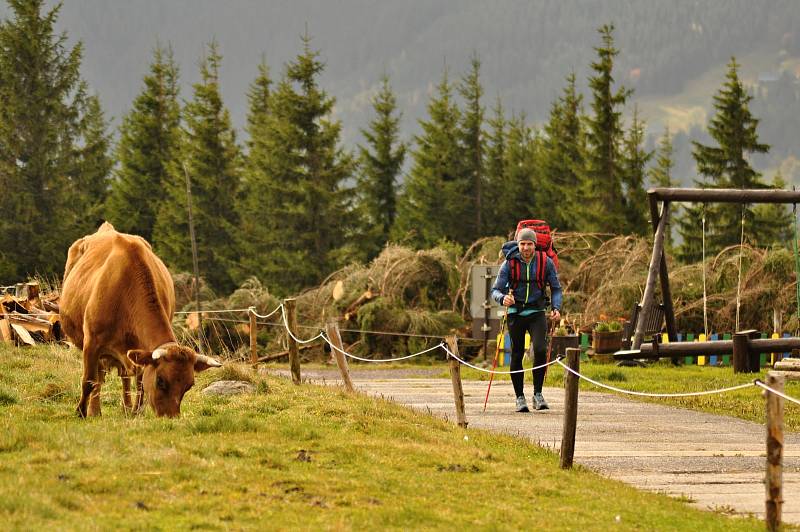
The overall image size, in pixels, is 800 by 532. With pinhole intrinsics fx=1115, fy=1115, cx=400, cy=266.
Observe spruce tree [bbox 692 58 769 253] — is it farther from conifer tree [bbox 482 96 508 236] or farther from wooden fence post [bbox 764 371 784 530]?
wooden fence post [bbox 764 371 784 530]

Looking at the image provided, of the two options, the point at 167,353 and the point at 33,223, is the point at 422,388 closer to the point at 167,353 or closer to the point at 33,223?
the point at 167,353

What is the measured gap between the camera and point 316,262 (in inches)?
1939

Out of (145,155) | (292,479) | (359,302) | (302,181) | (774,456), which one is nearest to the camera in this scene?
(774,456)

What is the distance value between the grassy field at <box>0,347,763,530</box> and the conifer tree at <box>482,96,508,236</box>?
153 feet

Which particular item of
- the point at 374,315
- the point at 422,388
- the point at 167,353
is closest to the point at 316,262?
the point at 374,315

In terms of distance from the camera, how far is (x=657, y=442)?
1184 cm

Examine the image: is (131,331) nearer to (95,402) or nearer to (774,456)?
(95,402)

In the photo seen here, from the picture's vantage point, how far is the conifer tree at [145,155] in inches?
2148

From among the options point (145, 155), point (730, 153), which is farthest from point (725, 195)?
point (145, 155)

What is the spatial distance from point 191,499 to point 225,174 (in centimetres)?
4674

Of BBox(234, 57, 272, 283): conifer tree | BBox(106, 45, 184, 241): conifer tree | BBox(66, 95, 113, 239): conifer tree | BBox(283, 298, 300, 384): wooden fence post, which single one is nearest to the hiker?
BBox(283, 298, 300, 384): wooden fence post

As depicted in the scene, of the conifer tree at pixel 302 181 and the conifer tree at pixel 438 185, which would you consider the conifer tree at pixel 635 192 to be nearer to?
the conifer tree at pixel 438 185

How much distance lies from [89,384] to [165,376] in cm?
148

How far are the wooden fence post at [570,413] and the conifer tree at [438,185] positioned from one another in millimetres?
45516
